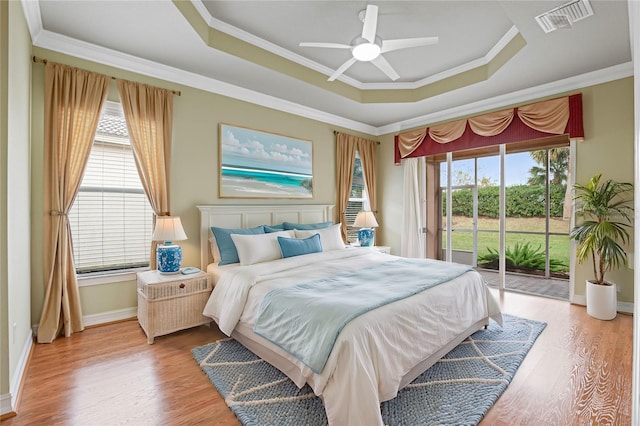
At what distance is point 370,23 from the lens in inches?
96.3

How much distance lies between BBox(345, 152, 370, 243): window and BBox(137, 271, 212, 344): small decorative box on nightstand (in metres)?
3.08

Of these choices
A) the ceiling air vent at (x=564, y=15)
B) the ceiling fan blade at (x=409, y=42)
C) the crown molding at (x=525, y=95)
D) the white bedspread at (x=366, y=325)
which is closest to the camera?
the white bedspread at (x=366, y=325)

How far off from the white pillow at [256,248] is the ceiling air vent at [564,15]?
3.29m

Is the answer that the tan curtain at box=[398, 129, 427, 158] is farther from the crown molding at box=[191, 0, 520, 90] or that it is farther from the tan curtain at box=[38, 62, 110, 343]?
the tan curtain at box=[38, 62, 110, 343]

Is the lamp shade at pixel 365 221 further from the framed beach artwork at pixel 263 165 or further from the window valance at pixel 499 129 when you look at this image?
the window valance at pixel 499 129

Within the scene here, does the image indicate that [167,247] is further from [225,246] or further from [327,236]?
[327,236]

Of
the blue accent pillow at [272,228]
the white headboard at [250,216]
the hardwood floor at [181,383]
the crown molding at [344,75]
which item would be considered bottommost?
the hardwood floor at [181,383]

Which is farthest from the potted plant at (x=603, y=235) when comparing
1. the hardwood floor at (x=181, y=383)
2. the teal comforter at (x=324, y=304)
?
the teal comforter at (x=324, y=304)

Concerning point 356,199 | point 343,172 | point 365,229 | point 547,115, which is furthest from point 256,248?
point 547,115

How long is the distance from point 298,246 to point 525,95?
3745mm

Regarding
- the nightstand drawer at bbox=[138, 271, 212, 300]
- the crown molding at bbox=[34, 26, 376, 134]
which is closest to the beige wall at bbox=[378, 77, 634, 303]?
the crown molding at bbox=[34, 26, 376, 134]

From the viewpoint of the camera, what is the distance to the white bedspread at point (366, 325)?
1664 millimetres

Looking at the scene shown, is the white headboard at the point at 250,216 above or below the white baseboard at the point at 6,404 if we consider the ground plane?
above

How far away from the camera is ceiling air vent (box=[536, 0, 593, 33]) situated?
2.52 metres
